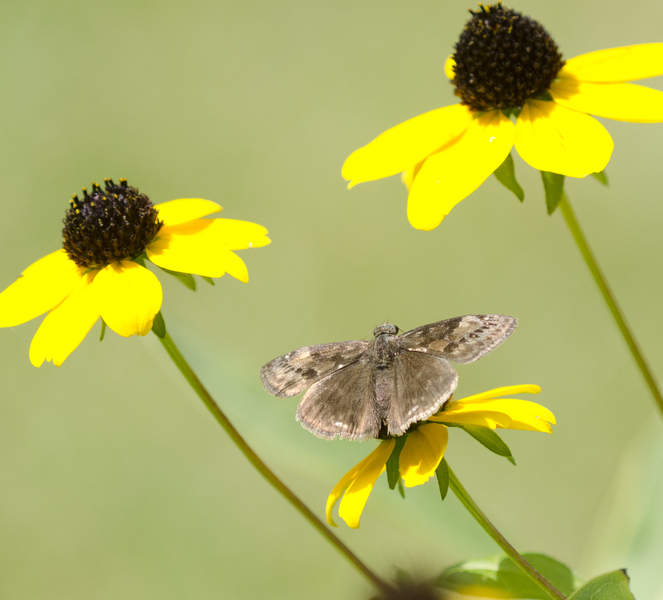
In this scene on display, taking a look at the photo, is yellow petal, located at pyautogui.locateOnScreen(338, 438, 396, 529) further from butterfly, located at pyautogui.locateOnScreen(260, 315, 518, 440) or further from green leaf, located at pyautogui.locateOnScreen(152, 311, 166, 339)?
green leaf, located at pyautogui.locateOnScreen(152, 311, 166, 339)

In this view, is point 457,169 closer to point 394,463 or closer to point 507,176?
point 507,176

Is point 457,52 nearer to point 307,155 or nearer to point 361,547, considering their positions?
point 361,547

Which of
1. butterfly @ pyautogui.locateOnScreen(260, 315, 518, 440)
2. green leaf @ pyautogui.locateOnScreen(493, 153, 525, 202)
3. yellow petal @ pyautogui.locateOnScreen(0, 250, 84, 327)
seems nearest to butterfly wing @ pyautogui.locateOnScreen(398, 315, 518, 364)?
butterfly @ pyautogui.locateOnScreen(260, 315, 518, 440)

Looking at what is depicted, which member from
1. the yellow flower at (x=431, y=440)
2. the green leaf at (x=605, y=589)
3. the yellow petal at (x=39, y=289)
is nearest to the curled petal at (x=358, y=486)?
the yellow flower at (x=431, y=440)

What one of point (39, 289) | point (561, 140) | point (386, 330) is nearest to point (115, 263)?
point (39, 289)

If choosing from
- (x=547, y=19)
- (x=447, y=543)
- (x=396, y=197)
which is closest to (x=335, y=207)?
(x=396, y=197)
